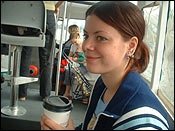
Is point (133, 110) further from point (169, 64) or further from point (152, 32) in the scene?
point (152, 32)

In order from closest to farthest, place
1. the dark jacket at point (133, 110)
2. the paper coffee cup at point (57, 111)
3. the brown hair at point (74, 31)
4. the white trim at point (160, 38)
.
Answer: the dark jacket at point (133, 110) < the paper coffee cup at point (57, 111) < the white trim at point (160, 38) < the brown hair at point (74, 31)

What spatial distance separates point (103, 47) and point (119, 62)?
0.09 metres

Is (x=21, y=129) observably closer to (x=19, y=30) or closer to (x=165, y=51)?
(x=19, y=30)

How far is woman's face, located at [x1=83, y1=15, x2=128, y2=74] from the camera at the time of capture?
66cm

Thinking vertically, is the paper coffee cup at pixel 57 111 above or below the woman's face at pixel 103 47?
below

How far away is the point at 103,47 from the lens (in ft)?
2.19

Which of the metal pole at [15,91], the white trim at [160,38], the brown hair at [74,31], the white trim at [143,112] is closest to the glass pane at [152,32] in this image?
the white trim at [160,38]

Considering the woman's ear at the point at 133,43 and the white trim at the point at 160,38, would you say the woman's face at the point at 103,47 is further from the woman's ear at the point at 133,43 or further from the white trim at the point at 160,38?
the white trim at the point at 160,38

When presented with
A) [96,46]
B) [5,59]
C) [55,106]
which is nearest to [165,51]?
[96,46]

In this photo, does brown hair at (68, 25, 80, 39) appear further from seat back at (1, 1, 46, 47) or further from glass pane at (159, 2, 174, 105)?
glass pane at (159, 2, 174, 105)

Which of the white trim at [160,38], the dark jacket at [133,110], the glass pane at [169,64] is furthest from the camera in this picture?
the white trim at [160,38]

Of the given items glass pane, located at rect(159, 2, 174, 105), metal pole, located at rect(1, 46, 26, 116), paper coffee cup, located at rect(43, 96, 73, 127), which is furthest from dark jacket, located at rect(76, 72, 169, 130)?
metal pole, located at rect(1, 46, 26, 116)

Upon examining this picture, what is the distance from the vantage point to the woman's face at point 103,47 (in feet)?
2.18

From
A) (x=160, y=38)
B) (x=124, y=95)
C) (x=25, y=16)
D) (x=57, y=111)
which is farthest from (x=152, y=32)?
(x=57, y=111)
